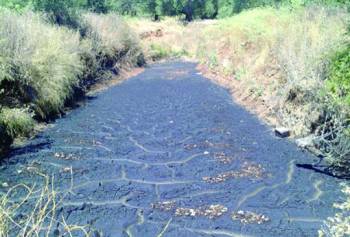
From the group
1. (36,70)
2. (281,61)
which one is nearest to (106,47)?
(36,70)

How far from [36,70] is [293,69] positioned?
627 cm

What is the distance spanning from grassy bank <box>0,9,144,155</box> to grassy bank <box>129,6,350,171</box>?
5.04 meters

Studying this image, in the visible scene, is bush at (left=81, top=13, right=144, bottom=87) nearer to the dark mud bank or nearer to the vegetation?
the vegetation

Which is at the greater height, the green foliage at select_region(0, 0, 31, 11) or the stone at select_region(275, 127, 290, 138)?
the green foliage at select_region(0, 0, 31, 11)

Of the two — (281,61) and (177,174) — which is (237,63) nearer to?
(281,61)

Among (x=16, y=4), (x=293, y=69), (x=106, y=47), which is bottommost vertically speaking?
(x=106, y=47)

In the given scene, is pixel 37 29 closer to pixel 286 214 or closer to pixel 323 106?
pixel 323 106

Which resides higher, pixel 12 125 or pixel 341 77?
pixel 341 77

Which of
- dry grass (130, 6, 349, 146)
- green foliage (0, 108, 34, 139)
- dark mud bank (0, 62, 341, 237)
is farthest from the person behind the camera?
dry grass (130, 6, 349, 146)

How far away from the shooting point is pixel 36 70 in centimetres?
1251

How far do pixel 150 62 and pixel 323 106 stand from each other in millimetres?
17933

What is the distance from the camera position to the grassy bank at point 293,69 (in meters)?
9.66

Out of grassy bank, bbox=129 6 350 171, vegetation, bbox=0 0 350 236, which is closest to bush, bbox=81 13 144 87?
vegetation, bbox=0 0 350 236

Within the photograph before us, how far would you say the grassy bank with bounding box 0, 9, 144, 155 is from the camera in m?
11.1
